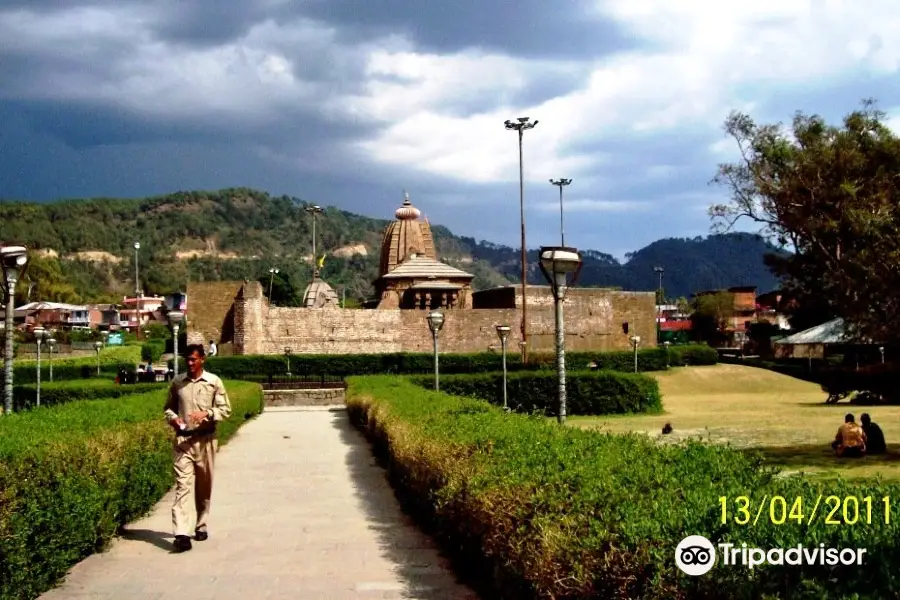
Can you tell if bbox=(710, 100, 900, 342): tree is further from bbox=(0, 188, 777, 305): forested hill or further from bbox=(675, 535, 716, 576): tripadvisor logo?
bbox=(0, 188, 777, 305): forested hill

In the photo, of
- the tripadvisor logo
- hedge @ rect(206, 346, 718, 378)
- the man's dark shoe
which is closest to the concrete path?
the man's dark shoe

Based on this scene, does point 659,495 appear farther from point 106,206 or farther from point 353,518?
point 106,206

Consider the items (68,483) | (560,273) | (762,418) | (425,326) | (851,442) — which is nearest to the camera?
(68,483)

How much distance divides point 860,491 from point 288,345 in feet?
133

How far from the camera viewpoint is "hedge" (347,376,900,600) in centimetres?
312

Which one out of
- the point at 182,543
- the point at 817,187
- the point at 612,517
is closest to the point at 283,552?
the point at 182,543

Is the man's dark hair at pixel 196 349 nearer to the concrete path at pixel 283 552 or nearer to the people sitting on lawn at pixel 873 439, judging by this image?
the concrete path at pixel 283 552

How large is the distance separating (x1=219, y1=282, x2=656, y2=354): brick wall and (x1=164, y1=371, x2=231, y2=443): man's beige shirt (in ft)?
116

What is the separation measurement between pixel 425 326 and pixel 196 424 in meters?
38.3

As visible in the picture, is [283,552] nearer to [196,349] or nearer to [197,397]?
[197,397]

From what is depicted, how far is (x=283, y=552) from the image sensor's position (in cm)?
703

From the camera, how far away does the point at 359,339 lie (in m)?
44.8

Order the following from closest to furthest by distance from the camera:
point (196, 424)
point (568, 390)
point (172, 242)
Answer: point (196, 424) → point (568, 390) → point (172, 242)

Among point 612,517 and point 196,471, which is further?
point 196,471
